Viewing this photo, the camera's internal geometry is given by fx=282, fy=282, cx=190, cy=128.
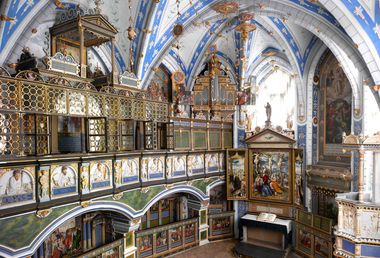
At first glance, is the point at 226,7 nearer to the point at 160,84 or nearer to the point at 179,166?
the point at 160,84

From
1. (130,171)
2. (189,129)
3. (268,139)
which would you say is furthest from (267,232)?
(130,171)

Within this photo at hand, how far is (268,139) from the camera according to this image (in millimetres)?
12758

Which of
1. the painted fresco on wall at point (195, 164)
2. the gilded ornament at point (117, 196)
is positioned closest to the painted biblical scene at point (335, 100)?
the painted fresco on wall at point (195, 164)

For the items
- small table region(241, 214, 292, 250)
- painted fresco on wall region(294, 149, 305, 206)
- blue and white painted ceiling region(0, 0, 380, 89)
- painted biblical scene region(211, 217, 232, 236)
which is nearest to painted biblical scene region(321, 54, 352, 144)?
blue and white painted ceiling region(0, 0, 380, 89)

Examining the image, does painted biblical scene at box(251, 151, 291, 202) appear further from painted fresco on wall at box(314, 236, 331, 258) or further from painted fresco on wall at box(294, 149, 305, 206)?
painted fresco on wall at box(314, 236, 331, 258)

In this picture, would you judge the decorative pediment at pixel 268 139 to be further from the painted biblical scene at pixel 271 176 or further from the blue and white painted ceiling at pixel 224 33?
the blue and white painted ceiling at pixel 224 33

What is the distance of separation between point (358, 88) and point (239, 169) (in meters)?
6.04

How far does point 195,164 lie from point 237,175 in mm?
2484

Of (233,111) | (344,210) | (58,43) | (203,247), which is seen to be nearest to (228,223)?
(203,247)

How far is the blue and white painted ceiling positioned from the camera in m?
7.68

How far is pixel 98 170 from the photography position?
7906 millimetres

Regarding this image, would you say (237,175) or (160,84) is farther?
(160,84)

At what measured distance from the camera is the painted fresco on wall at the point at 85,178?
24.4 feet

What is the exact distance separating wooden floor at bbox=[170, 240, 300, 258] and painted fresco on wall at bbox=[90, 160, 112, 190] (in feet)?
17.8
